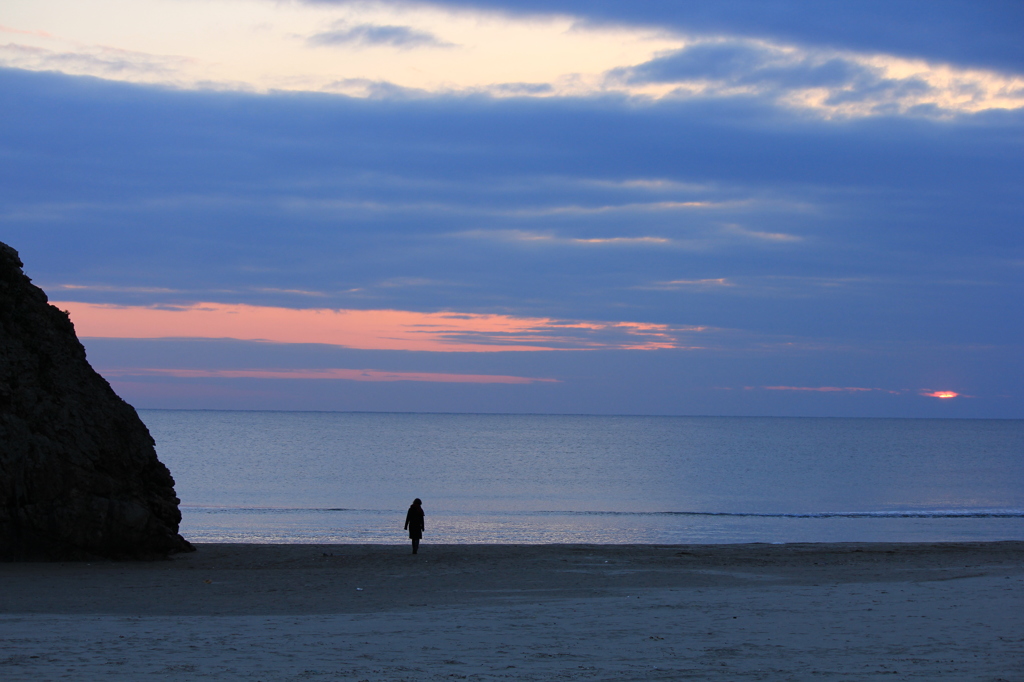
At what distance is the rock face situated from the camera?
18609mm

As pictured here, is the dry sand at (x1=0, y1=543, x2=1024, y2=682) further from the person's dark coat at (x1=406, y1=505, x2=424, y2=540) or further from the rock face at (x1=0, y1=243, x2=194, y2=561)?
the rock face at (x1=0, y1=243, x2=194, y2=561)

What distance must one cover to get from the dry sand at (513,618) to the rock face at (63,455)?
82cm

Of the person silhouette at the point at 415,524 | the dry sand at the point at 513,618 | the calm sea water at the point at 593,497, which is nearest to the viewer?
the dry sand at the point at 513,618

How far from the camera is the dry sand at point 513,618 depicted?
973cm

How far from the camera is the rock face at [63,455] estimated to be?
1861 cm

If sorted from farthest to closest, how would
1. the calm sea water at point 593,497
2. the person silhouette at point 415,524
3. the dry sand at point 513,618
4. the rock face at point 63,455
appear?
1. the calm sea water at point 593,497
2. the person silhouette at point 415,524
3. the rock face at point 63,455
4. the dry sand at point 513,618

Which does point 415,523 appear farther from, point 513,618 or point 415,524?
point 513,618

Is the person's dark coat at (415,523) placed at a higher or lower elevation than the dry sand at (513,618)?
higher

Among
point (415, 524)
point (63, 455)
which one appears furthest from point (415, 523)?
point (63, 455)

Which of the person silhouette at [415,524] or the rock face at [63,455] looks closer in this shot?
the rock face at [63,455]

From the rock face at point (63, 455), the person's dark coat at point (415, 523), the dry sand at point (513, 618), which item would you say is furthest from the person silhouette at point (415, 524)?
the rock face at point (63, 455)

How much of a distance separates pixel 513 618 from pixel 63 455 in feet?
38.1

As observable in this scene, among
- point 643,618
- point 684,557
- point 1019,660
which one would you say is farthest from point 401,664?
point 684,557

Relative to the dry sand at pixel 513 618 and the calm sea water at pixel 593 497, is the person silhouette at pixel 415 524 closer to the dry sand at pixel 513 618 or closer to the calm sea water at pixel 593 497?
the dry sand at pixel 513 618
